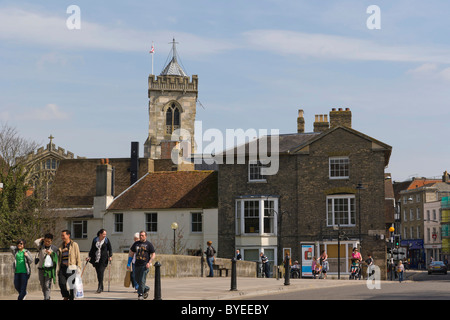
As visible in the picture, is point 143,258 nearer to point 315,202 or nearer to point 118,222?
point 315,202

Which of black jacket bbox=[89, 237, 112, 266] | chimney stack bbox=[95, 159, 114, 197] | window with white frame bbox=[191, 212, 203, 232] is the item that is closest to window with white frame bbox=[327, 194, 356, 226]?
window with white frame bbox=[191, 212, 203, 232]

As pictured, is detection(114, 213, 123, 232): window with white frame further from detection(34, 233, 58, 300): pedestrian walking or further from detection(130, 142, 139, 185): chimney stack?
detection(34, 233, 58, 300): pedestrian walking

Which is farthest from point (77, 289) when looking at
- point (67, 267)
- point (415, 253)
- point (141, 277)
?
point (415, 253)

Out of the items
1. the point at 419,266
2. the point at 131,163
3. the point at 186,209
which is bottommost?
the point at 419,266

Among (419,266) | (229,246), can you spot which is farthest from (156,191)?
(419,266)

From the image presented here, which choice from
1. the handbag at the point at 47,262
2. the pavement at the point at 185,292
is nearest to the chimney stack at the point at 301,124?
the pavement at the point at 185,292

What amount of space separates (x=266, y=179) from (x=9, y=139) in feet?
72.3

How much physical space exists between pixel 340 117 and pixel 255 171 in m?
6.77

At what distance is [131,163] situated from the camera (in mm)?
61906

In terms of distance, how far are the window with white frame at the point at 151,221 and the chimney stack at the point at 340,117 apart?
13.8 meters

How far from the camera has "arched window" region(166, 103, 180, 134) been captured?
99.2 m
